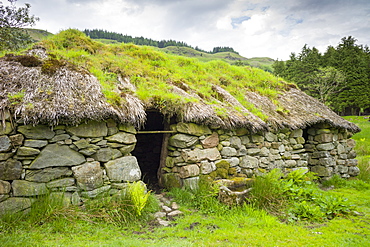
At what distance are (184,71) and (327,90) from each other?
30.6m

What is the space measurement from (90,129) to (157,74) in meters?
3.21

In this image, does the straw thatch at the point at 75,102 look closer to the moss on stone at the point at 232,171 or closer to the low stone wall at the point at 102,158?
the low stone wall at the point at 102,158

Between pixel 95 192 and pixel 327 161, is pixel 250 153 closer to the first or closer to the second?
pixel 327 161

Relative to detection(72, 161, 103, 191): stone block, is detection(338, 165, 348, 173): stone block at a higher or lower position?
lower

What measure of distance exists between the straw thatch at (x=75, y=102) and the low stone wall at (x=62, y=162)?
265 mm

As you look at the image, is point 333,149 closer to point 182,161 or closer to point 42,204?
point 182,161

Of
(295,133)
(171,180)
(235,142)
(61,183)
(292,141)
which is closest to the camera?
(61,183)

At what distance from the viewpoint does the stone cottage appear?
3805 millimetres

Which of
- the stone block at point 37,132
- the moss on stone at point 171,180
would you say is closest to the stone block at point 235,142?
the moss on stone at point 171,180

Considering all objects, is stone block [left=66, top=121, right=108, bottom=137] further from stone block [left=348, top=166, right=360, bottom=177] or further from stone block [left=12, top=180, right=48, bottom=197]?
stone block [left=348, top=166, right=360, bottom=177]

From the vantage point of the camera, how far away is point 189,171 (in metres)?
5.46

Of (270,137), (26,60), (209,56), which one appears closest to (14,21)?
(26,60)

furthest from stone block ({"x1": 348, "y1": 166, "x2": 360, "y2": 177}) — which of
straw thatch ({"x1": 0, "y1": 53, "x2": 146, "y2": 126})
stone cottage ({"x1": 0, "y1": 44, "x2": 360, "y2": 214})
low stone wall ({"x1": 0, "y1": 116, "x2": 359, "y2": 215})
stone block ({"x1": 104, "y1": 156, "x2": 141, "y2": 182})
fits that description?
straw thatch ({"x1": 0, "y1": 53, "x2": 146, "y2": 126})

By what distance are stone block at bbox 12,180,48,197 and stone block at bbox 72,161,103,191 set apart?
1.81ft
